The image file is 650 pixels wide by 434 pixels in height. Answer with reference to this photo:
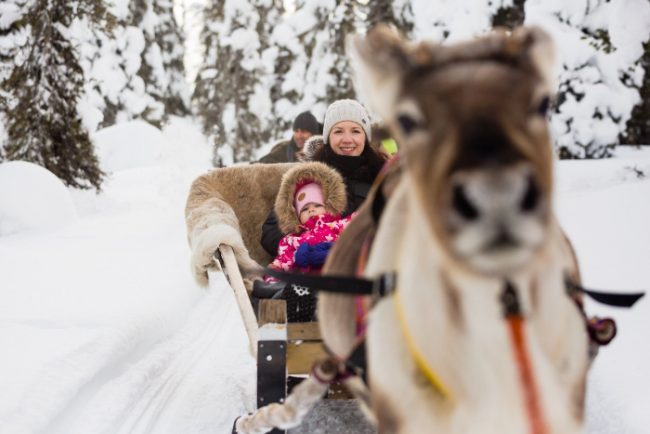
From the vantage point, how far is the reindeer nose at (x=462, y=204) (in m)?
0.83

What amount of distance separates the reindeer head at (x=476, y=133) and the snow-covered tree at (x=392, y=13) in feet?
63.2

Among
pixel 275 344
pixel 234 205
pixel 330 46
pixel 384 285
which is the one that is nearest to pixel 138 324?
pixel 234 205

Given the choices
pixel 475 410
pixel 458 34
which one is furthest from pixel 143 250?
pixel 458 34

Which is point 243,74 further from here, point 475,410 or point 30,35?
point 475,410

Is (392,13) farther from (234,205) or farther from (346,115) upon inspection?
(234,205)

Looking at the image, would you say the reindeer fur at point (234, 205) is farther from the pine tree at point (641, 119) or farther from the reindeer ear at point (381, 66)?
the pine tree at point (641, 119)

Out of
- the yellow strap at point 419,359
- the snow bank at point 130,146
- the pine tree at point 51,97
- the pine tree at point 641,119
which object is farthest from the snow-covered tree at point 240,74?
the yellow strap at point 419,359

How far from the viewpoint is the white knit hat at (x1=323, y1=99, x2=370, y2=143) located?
4.28 meters

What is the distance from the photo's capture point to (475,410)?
3.40ft

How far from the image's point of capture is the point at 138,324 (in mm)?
5004

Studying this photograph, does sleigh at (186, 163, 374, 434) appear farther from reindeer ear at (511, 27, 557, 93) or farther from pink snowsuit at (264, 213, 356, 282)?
reindeer ear at (511, 27, 557, 93)

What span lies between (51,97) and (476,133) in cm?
1375

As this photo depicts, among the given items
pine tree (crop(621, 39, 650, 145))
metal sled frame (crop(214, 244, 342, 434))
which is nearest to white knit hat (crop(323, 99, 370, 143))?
metal sled frame (crop(214, 244, 342, 434))

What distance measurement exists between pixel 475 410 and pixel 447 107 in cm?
53
